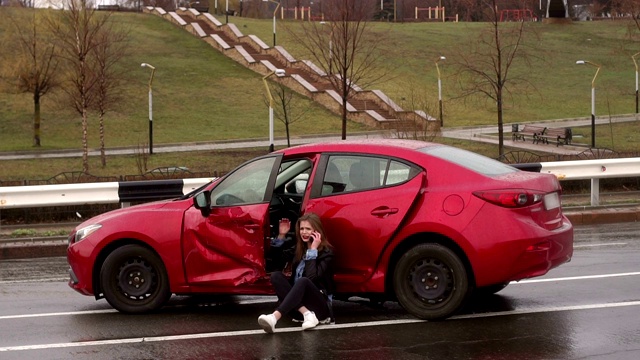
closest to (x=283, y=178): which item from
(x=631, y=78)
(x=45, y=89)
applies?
(x=45, y=89)

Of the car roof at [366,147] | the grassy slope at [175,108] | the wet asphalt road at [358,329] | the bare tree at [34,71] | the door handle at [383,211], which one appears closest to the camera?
the wet asphalt road at [358,329]

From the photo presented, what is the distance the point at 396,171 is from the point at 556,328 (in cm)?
192

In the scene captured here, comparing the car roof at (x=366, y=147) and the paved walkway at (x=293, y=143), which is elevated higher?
the car roof at (x=366, y=147)

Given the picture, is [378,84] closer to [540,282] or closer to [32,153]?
[32,153]

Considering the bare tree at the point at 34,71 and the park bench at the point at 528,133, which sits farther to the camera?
the bare tree at the point at 34,71

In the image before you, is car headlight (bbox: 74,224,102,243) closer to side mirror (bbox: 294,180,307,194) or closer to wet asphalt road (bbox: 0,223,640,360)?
wet asphalt road (bbox: 0,223,640,360)

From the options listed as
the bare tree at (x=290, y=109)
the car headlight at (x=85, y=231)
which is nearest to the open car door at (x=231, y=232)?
the car headlight at (x=85, y=231)

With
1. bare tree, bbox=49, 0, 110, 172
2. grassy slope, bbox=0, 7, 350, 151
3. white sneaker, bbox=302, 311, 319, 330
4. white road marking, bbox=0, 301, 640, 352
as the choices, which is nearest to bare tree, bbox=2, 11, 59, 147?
grassy slope, bbox=0, 7, 350, 151

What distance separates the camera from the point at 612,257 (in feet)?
40.4

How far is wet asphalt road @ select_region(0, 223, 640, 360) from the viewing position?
7969mm

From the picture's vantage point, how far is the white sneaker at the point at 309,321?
8766 mm

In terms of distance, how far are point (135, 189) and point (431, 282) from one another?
9025 millimetres

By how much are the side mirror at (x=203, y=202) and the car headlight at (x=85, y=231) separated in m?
1.00

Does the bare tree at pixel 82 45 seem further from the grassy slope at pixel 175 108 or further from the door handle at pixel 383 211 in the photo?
the door handle at pixel 383 211
